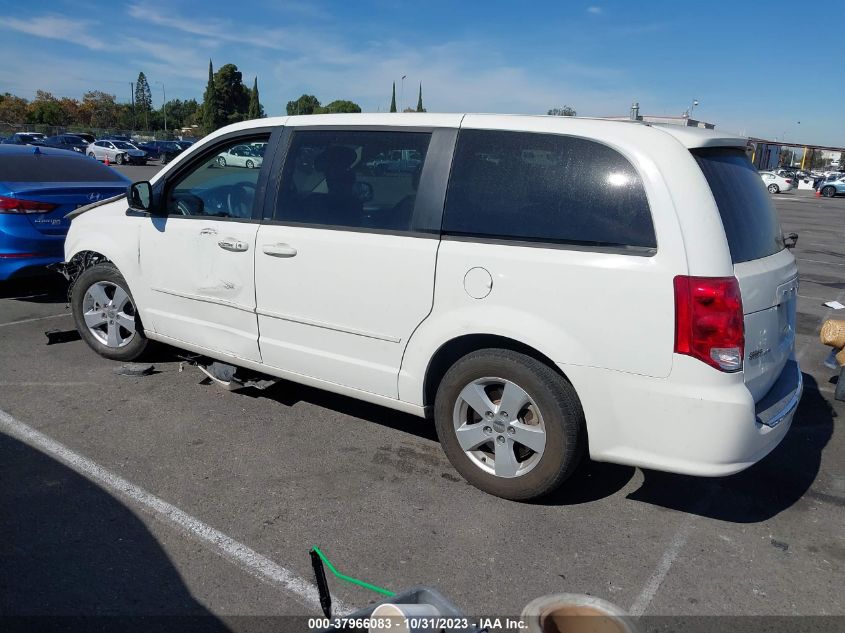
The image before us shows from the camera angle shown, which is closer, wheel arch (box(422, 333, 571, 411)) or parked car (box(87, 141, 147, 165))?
wheel arch (box(422, 333, 571, 411))

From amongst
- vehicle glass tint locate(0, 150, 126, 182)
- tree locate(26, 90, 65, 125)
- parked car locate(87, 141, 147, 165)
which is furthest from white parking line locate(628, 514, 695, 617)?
tree locate(26, 90, 65, 125)

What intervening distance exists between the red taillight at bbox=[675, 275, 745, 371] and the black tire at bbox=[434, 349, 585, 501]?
619mm

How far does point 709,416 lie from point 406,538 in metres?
1.49

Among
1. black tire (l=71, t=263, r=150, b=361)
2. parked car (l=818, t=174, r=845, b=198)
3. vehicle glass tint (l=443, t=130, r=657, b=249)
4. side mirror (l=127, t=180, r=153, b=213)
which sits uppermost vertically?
vehicle glass tint (l=443, t=130, r=657, b=249)

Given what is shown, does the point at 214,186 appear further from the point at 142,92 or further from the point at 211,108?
the point at 142,92

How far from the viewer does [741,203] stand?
11.1 feet

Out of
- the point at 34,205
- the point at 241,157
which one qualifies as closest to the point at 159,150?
the point at 34,205

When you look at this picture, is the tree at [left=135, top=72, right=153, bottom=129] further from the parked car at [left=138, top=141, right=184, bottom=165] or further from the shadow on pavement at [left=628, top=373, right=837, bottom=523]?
the shadow on pavement at [left=628, top=373, right=837, bottom=523]

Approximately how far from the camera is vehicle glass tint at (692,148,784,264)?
3180 mm

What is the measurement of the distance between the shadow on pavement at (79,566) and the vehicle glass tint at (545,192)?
2134 millimetres

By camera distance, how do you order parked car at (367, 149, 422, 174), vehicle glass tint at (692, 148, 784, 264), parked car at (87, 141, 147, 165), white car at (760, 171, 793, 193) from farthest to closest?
parked car at (87, 141, 147, 165) < white car at (760, 171, 793, 193) < parked car at (367, 149, 422, 174) < vehicle glass tint at (692, 148, 784, 264)

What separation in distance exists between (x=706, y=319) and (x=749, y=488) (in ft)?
4.73

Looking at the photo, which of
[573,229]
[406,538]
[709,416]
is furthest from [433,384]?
[709,416]

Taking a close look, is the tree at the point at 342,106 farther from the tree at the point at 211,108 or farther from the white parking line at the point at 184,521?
the white parking line at the point at 184,521
